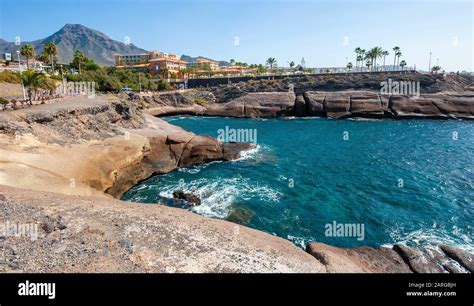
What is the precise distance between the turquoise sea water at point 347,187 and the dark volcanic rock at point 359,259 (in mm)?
2671

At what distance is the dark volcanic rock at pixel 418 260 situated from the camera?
14.5 meters

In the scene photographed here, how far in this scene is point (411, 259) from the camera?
591 inches

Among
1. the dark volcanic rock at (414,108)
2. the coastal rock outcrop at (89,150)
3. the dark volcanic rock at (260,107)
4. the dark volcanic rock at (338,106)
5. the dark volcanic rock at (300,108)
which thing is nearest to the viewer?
the coastal rock outcrop at (89,150)

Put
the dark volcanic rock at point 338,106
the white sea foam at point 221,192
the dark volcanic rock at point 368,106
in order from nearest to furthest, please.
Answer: the white sea foam at point 221,192
the dark volcanic rock at point 368,106
the dark volcanic rock at point 338,106

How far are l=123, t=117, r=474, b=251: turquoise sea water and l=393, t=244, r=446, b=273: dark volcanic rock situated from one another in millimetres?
2377

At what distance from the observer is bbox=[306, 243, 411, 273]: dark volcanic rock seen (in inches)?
518

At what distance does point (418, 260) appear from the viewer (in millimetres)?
14953

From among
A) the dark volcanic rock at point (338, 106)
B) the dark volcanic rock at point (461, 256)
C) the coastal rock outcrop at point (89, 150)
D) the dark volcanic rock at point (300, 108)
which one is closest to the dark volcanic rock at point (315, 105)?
the dark volcanic rock at point (300, 108)

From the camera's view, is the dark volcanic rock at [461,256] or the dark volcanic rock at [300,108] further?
the dark volcanic rock at [300,108]

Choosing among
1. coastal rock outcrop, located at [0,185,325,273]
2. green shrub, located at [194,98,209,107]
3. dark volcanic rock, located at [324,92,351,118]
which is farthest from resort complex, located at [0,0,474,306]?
green shrub, located at [194,98,209,107]

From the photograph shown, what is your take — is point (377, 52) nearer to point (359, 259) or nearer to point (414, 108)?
point (414, 108)

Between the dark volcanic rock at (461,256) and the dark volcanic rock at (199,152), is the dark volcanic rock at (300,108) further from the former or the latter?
the dark volcanic rock at (461,256)

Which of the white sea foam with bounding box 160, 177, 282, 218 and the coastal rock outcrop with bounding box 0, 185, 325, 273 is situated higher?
the coastal rock outcrop with bounding box 0, 185, 325, 273

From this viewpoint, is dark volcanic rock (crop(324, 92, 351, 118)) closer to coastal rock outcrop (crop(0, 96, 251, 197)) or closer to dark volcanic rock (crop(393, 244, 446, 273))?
coastal rock outcrop (crop(0, 96, 251, 197))
